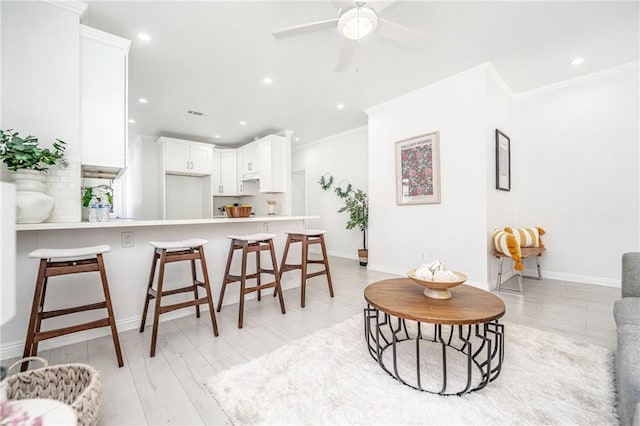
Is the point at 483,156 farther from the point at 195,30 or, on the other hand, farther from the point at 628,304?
the point at 195,30

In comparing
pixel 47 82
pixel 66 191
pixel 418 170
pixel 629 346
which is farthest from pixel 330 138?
pixel 629 346

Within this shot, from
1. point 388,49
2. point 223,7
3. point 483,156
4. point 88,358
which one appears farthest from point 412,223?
point 88,358

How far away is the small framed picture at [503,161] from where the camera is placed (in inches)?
132

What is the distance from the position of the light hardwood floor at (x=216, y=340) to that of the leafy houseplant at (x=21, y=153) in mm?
1283

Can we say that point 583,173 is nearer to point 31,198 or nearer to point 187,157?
point 31,198

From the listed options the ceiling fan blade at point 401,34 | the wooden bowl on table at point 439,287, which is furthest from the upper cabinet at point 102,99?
the wooden bowl on table at point 439,287

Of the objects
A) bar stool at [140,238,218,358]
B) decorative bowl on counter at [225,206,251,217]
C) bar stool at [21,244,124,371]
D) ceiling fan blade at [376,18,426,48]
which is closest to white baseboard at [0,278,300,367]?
bar stool at [140,238,218,358]

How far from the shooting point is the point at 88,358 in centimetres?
180

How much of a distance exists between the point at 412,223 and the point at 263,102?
283 centimetres

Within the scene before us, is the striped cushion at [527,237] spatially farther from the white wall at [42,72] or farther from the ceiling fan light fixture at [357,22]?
the white wall at [42,72]

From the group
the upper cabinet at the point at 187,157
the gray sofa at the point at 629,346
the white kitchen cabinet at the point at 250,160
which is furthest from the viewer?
the white kitchen cabinet at the point at 250,160

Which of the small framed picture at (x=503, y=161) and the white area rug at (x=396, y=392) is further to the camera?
the small framed picture at (x=503, y=161)

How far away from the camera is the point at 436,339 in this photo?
1931 millimetres

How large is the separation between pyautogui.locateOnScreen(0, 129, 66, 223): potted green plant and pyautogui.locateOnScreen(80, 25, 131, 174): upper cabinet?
0.38 m
